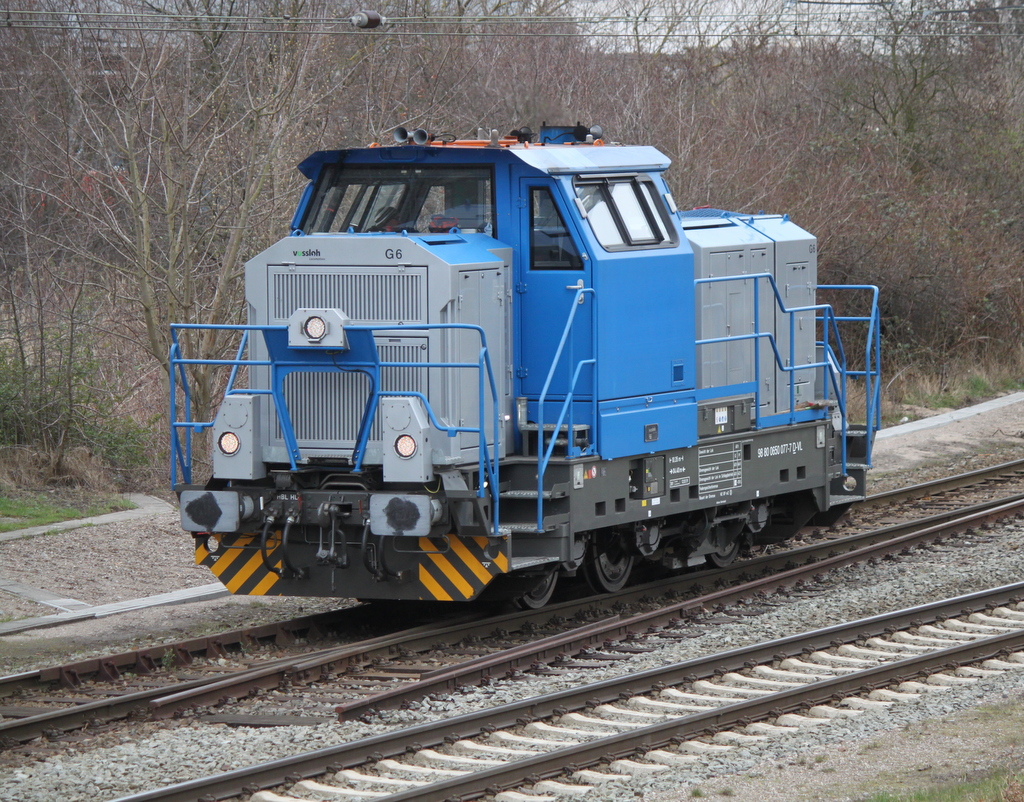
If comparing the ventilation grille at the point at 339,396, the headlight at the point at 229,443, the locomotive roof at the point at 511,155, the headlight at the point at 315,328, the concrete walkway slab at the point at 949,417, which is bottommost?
the concrete walkway slab at the point at 949,417

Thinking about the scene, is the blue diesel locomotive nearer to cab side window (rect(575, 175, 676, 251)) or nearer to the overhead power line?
cab side window (rect(575, 175, 676, 251))

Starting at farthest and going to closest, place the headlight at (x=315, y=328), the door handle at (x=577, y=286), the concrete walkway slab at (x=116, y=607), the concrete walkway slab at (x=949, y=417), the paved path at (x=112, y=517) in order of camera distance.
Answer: the concrete walkway slab at (x=949, y=417) → the paved path at (x=112, y=517) → the concrete walkway slab at (x=116, y=607) → the door handle at (x=577, y=286) → the headlight at (x=315, y=328)

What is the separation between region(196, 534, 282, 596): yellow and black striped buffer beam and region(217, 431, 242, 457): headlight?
0.69 m

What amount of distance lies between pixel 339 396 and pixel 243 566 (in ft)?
5.08

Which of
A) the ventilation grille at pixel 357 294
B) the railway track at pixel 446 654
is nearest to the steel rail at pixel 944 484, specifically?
the railway track at pixel 446 654

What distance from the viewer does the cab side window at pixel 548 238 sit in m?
9.77

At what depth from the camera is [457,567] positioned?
30.6 ft

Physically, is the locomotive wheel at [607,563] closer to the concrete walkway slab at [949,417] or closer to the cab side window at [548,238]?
the cab side window at [548,238]

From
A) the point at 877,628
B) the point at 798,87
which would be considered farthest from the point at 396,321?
the point at 798,87

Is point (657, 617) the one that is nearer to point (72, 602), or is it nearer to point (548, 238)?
point (548, 238)

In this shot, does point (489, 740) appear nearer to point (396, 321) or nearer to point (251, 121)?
point (396, 321)

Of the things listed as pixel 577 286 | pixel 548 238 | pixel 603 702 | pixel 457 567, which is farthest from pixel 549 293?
pixel 603 702

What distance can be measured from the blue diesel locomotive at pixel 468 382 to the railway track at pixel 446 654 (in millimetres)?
363

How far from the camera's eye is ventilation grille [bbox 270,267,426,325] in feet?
30.1
